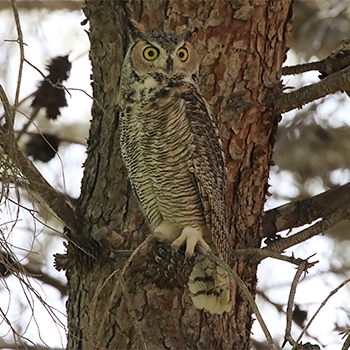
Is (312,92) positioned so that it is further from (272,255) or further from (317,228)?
(272,255)

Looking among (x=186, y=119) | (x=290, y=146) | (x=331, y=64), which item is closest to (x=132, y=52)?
(x=186, y=119)

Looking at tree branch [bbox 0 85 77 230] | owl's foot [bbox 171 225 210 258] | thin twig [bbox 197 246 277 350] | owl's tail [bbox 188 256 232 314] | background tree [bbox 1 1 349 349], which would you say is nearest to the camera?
thin twig [bbox 197 246 277 350]

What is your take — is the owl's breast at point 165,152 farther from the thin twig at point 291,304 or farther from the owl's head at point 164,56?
the thin twig at point 291,304

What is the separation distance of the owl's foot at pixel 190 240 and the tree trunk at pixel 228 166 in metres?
0.21

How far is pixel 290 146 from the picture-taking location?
351cm

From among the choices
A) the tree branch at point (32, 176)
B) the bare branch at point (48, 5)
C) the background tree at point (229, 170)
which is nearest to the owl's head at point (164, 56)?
the background tree at point (229, 170)

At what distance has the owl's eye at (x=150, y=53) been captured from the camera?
224 centimetres

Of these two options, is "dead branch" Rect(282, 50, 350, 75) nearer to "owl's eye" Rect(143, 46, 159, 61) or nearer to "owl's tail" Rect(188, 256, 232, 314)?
"owl's eye" Rect(143, 46, 159, 61)

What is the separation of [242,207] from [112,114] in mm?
612

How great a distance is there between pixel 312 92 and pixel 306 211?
46cm

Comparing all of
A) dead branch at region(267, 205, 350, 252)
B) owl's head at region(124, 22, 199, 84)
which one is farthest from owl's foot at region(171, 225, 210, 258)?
owl's head at region(124, 22, 199, 84)

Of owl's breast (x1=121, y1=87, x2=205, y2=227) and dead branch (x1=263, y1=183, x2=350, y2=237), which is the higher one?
dead branch (x1=263, y1=183, x2=350, y2=237)

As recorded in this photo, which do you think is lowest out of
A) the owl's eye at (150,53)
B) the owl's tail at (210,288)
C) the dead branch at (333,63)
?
the owl's tail at (210,288)

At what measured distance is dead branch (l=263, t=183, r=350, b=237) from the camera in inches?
102
